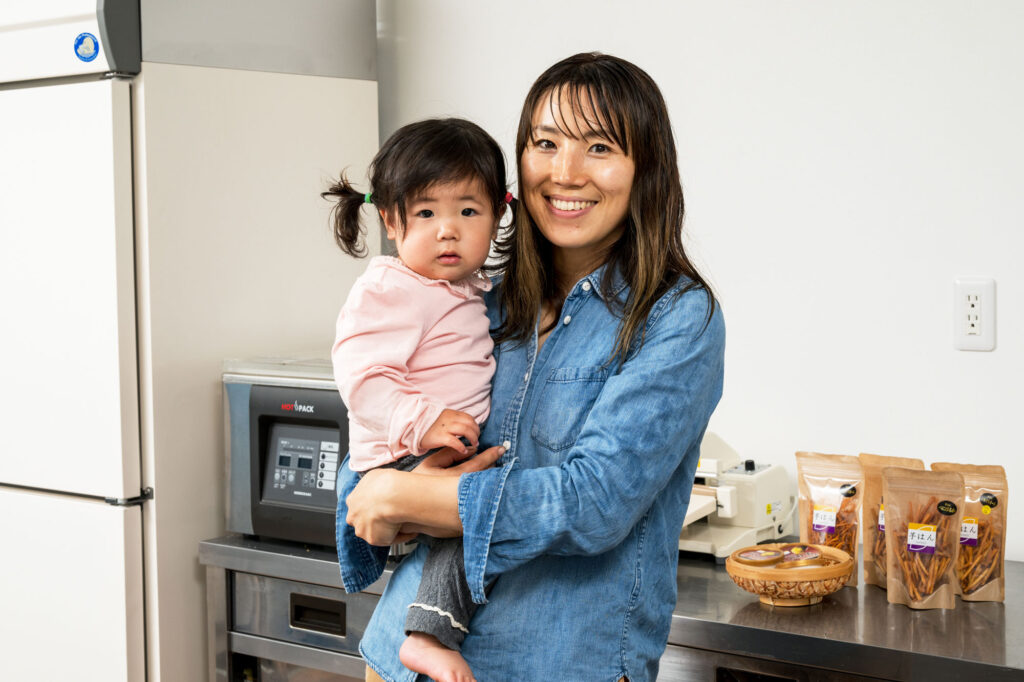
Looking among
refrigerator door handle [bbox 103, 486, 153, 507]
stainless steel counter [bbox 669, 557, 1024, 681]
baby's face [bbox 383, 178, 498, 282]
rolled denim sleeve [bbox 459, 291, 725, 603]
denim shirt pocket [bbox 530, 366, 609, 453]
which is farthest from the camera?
refrigerator door handle [bbox 103, 486, 153, 507]

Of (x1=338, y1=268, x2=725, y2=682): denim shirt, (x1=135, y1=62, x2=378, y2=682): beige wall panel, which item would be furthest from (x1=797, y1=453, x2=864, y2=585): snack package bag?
(x1=135, y1=62, x2=378, y2=682): beige wall panel

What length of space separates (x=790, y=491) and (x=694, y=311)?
0.98m

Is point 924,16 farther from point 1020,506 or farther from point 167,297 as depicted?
point 167,297

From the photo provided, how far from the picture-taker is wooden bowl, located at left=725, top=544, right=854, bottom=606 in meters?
1.59

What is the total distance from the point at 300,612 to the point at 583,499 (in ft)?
3.57

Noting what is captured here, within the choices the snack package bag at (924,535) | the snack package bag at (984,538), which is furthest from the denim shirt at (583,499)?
the snack package bag at (984,538)

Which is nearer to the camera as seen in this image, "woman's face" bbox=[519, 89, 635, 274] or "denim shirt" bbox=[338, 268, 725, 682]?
"denim shirt" bbox=[338, 268, 725, 682]

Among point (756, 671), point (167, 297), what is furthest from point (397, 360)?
point (167, 297)

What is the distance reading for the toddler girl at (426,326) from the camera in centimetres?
122

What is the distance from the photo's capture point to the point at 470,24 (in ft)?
7.98

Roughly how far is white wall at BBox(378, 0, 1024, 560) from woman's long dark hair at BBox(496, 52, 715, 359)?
0.88m

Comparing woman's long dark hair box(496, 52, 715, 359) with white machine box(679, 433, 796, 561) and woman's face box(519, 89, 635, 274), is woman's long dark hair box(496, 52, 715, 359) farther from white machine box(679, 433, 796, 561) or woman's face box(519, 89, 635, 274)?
white machine box(679, 433, 796, 561)

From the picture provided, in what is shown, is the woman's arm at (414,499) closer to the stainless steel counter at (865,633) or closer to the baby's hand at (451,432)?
the baby's hand at (451,432)

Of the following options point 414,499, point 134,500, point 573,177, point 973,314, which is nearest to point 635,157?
point 573,177
